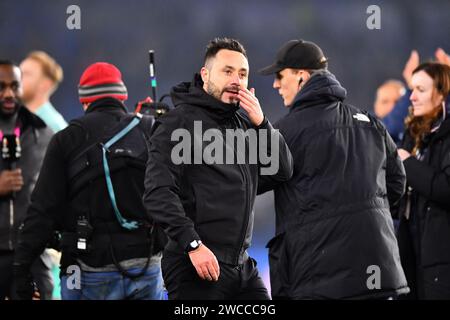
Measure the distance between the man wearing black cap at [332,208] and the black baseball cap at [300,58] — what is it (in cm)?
17

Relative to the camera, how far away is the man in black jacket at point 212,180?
13.9 feet

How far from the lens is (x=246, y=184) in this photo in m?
4.39

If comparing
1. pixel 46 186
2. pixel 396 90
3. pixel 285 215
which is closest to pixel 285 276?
pixel 285 215

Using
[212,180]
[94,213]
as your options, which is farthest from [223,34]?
[212,180]

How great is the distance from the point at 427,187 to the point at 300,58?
126cm

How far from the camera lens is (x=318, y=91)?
4.77m

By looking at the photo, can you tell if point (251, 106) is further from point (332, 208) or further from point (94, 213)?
point (94, 213)

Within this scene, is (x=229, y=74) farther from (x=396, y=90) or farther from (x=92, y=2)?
(x=92, y=2)

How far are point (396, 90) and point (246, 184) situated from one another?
223 inches

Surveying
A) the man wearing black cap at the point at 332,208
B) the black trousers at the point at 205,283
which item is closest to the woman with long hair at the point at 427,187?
the man wearing black cap at the point at 332,208
